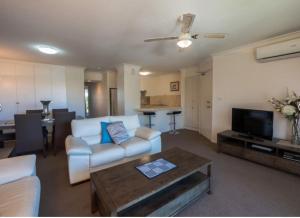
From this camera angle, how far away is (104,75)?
670 cm

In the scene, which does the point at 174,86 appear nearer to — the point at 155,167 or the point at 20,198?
the point at 155,167

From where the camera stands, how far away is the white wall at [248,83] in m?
2.90

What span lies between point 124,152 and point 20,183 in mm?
1376

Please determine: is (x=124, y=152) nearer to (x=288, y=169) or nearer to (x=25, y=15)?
(x=25, y=15)

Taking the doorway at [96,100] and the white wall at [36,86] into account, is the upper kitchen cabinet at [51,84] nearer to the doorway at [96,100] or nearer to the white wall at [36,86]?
the white wall at [36,86]

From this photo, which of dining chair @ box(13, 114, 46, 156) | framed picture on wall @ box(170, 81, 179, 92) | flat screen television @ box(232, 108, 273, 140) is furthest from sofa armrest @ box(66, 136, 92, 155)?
framed picture on wall @ box(170, 81, 179, 92)

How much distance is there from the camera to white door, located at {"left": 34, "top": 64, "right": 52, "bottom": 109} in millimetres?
4855

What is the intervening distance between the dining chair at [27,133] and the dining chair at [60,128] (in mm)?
294

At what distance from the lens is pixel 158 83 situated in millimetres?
7641

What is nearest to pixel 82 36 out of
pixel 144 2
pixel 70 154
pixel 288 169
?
pixel 144 2

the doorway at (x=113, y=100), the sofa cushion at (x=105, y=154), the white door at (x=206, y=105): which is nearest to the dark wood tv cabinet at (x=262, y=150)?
the white door at (x=206, y=105)

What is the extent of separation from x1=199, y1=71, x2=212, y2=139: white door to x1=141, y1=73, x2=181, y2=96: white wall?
1727 millimetres

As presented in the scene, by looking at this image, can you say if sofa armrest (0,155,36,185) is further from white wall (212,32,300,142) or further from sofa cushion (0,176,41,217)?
white wall (212,32,300,142)

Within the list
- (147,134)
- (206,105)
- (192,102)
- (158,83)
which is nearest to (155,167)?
→ (147,134)
